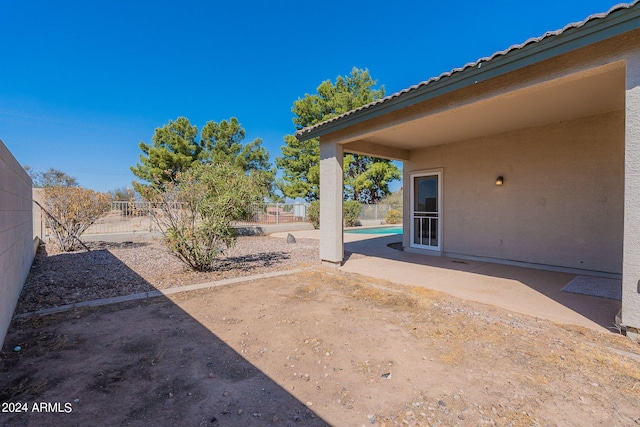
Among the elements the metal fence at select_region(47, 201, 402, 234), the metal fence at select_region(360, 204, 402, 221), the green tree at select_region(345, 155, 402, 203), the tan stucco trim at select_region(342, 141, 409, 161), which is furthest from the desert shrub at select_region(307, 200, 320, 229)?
the tan stucco trim at select_region(342, 141, 409, 161)

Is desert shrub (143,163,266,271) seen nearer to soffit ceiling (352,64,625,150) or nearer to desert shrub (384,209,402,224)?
soffit ceiling (352,64,625,150)

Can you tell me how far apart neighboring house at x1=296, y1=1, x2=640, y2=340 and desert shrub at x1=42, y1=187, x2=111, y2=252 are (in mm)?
7871

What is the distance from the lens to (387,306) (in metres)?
4.39

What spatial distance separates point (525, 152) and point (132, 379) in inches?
317

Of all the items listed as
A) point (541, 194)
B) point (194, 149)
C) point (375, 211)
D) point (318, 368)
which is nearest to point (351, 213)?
point (375, 211)

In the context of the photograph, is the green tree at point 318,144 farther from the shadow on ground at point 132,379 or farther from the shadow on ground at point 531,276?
the shadow on ground at point 132,379

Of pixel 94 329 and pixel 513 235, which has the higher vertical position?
pixel 513 235

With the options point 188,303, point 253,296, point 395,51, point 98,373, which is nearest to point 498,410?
point 98,373

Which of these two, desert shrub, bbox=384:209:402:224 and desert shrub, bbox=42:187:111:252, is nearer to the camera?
desert shrub, bbox=42:187:111:252

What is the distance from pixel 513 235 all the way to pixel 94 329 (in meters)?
8.06

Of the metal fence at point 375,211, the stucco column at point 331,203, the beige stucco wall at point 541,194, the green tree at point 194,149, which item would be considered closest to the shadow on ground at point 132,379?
the stucco column at point 331,203

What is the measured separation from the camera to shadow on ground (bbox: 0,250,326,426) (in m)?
2.11

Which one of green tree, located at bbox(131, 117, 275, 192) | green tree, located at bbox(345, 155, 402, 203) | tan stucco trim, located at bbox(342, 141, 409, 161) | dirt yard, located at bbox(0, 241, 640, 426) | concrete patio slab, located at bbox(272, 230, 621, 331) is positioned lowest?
dirt yard, located at bbox(0, 241, 640, 426)

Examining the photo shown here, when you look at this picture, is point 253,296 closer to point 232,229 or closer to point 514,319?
point 232,229
